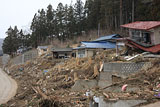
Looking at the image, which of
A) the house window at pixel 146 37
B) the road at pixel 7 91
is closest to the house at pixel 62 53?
the road at pixel 7 91

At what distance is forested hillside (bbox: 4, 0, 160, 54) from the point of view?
32.0 meters

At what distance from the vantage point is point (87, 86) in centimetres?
1372

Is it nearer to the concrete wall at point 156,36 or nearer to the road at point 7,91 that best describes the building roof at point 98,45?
the concrete wall at point 156,36

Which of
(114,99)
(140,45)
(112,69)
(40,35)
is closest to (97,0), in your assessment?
(40,35)

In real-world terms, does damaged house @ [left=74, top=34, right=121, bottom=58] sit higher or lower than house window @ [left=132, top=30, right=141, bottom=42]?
lower

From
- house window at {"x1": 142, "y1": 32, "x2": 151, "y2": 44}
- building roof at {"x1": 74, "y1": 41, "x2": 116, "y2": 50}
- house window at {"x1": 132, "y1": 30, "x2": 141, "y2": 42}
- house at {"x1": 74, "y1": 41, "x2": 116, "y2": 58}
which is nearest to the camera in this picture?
house window at {"x1": 142, "y1": 32, "x2": 151, "y2": 44}

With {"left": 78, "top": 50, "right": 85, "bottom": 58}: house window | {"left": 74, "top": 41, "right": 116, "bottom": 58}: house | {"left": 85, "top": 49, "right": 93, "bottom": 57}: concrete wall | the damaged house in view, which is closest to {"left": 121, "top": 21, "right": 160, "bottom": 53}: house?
the damaged house

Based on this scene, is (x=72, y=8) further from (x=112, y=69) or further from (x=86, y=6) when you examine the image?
(x=112, y=69)

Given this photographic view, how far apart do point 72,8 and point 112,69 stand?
36.3 meters

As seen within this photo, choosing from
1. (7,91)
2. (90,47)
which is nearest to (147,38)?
(90,47)

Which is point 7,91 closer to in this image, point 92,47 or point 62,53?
point 92,47

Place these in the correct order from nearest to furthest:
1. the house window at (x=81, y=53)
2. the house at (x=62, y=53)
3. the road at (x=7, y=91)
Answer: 1. the road at (x=7, y=91)
2. the house window at (x=81, y=53)
3. the house at (x=62, y=53)

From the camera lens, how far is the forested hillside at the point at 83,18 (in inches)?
1260

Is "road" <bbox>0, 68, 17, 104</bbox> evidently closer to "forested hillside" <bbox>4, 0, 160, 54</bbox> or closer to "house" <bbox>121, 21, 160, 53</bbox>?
"house" <bbox>121, 21, 160, 53</bbox>
